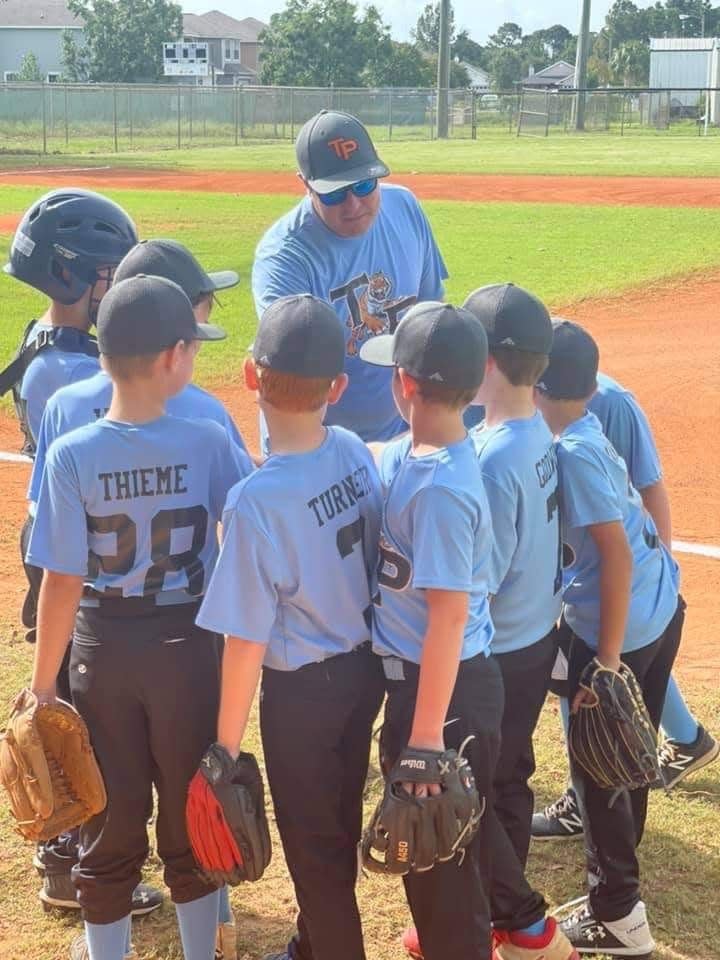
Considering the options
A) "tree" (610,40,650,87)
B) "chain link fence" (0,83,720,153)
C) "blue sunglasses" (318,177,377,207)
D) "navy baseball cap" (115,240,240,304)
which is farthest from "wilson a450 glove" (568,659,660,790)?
"tree" (610,40,650,87)

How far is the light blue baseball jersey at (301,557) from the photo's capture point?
2941 mm

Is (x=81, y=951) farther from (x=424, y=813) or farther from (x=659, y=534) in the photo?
(x=659, y=534)

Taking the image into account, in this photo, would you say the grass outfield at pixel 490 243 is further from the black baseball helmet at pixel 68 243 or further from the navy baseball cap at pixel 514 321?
the navy baseball cap at pixel 514 321

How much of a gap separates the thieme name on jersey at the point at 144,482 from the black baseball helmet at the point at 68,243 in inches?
38.4

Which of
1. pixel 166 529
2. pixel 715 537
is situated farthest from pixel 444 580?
pixel 715 537

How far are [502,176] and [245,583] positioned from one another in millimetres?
31306

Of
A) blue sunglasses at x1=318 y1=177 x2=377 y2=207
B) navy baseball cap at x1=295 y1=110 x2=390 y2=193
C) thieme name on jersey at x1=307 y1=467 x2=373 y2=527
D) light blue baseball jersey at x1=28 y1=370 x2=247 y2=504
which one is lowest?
thieme name on jersey at x1=307 y1=467 x2=373 y2=527

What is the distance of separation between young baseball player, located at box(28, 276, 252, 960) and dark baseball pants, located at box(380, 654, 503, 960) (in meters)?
0.57

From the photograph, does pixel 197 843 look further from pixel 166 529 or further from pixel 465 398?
pixel 465 398

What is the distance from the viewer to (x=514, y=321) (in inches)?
131

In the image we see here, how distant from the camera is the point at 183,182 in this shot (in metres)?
31.7

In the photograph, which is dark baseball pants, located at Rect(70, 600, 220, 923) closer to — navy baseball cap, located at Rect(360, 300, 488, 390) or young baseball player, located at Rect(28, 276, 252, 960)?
young baseball player, located at Rect(28, 276, 252, 960)

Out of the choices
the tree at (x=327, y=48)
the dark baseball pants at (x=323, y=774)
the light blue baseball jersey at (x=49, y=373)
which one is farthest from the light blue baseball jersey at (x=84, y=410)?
the tree at (x=327, y=48)

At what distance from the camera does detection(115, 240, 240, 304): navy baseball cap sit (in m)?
3.61
